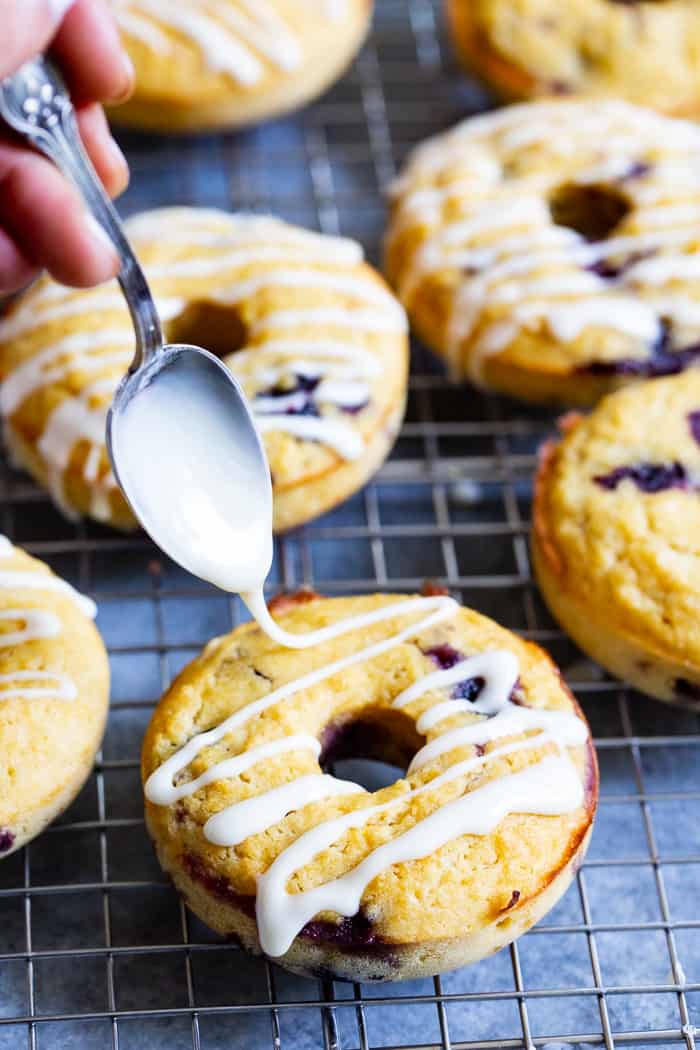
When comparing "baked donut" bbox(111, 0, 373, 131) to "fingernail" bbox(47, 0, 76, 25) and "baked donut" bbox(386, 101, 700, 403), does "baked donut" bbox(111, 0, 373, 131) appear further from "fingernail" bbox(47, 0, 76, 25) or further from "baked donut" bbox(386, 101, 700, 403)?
"fingernail" bbox(47, 0, 76, 25)

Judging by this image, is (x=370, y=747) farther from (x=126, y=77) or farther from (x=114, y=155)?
(x=126, y=77)

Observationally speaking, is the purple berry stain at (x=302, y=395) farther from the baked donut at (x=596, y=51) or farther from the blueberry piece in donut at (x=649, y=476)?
the baked donut at (x=596, y=51)

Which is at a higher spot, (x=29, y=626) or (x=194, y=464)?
(x=194, y=464)

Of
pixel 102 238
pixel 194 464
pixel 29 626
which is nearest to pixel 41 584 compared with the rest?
pixel 29 626

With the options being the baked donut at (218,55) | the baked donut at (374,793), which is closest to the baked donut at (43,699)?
the baked donut at (374,793)

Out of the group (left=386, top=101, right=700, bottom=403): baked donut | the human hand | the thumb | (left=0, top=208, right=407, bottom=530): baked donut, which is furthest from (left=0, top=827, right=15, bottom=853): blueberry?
(left=386, top=101, right=700, bottom=403): baked donut

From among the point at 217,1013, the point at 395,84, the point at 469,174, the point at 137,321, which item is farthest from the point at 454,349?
the point at 217,1013

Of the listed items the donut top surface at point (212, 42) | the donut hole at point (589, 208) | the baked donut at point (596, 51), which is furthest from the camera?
the baked donut at point (596, 51)
